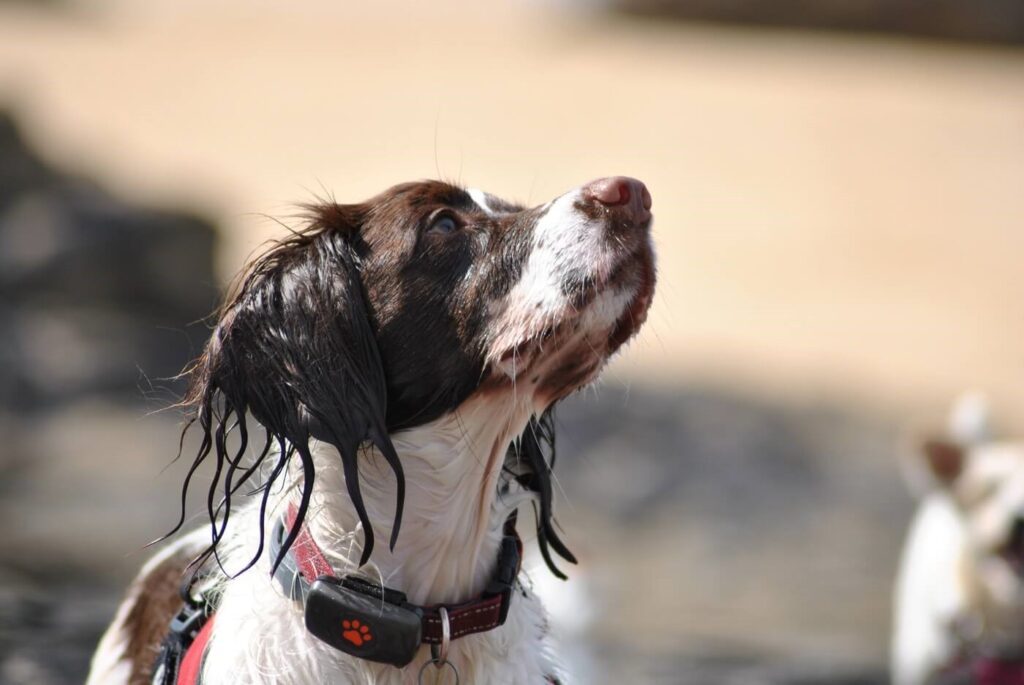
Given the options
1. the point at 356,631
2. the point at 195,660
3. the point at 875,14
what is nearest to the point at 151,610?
the point at 195,660

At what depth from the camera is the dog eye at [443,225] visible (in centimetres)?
291

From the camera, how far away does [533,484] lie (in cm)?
304

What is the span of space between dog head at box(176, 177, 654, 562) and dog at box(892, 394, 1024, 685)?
337 centimetres

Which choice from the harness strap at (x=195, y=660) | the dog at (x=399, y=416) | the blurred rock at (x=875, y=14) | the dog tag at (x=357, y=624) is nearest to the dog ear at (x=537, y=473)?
the dog at (x=399, y=416)

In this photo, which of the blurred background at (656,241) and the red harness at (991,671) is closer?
the red harness at (991,671)

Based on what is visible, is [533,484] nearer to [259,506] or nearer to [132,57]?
[259,506]

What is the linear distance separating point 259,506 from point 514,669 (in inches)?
25.5

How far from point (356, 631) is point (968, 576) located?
3813mm

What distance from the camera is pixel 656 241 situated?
9.58 feet

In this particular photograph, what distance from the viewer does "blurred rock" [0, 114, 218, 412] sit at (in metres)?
11.1

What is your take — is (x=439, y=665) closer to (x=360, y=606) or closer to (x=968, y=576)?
(x=360, y=606)

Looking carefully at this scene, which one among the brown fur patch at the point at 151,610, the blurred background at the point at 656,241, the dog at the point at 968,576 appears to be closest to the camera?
the brown fur patch at the point at 151,610

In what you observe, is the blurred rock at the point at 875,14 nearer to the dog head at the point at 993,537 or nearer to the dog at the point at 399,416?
the dog head at the point at 993,537

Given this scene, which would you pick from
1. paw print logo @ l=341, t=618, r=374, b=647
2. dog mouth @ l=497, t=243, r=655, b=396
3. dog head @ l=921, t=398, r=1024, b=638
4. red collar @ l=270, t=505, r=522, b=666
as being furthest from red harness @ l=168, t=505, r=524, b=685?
dog head @ l=921, t=398, r=1024, b=638
